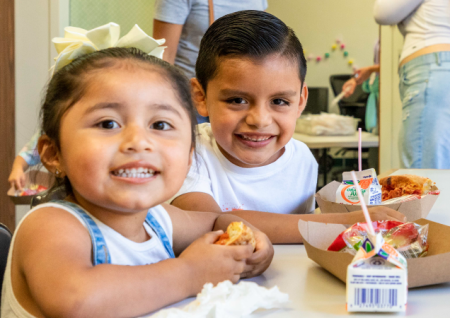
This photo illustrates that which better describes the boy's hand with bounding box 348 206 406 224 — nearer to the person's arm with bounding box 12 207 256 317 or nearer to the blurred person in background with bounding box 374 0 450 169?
the person's arm with bounding box 12 207 256 317

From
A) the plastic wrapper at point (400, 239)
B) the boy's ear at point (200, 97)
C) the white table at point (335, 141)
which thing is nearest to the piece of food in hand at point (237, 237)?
the plastic wrapper at point (400, 239)

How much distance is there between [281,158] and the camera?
1.29 m

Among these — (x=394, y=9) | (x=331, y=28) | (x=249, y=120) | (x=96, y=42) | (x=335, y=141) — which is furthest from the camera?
(x=331, y=28)

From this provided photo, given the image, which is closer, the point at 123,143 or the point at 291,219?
the point at 123,143

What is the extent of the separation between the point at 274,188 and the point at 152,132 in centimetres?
67

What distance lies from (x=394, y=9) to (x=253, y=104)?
129cm

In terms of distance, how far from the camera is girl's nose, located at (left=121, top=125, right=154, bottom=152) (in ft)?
1.95

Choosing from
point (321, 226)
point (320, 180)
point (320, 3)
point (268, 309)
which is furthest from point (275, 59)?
point (320, 3)

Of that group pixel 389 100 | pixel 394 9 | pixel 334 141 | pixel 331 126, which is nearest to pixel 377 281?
pixel 394 9

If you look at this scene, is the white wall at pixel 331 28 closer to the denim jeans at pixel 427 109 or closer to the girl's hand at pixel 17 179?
the denim jeans at pixel 427 109

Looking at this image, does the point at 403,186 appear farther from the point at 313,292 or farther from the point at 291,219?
the point at 313,292

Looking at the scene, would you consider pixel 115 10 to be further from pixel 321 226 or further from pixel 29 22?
pixel 321 226

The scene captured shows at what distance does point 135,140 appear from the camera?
1.96ft

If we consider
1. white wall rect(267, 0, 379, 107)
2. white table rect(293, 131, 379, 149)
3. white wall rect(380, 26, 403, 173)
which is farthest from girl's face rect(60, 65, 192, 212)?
white wall rect(267, 0, 379, 107)
